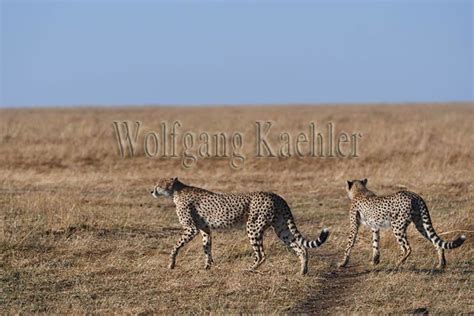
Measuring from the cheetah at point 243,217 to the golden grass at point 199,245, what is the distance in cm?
22

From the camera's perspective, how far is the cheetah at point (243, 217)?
8.08 metres

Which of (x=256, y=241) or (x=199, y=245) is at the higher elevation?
(x=256, y=241)

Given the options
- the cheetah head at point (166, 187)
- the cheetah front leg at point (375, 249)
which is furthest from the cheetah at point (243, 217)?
the cheetah front leg at point (375, 249)

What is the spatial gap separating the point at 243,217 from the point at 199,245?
133cm

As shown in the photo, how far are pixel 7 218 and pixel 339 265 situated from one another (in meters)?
4.29

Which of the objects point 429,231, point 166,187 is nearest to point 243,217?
point 166,187

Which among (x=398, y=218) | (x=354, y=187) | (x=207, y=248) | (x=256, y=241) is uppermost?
(x=354, y=187)

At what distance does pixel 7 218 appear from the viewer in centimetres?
1053

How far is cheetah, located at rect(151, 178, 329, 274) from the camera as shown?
8.08m

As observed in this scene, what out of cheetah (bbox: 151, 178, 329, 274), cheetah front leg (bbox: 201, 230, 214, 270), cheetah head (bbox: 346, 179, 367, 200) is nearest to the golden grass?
cheetah front leg (bbox: 201, 230, 214, 270)

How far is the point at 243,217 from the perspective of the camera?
820 cm

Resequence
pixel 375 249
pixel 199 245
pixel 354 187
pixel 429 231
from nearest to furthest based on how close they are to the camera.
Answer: pixel 429 231
pixel 375 249
pixel 354 187
pixel 199 245

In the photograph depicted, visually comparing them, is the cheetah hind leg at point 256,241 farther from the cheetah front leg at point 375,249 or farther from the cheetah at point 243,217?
the cheetah front leg at point 375,249

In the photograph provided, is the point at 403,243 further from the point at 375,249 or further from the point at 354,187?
the point at 354,187
